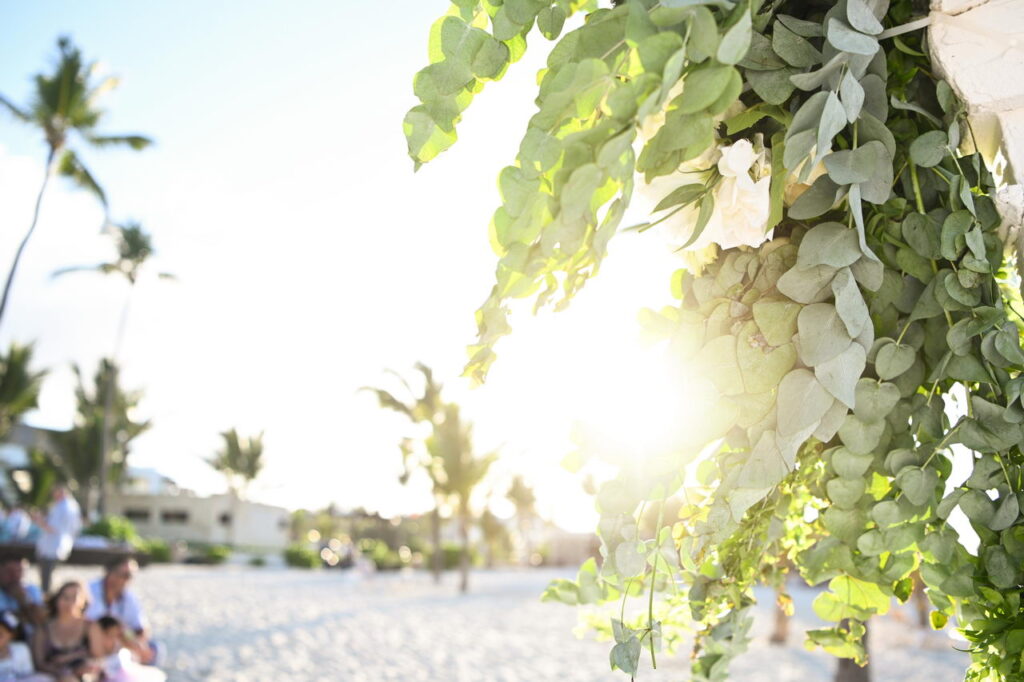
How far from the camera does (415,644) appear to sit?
10.9 m

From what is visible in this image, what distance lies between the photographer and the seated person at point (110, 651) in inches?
213

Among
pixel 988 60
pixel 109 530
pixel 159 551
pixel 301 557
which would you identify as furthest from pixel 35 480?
pixel 988 60

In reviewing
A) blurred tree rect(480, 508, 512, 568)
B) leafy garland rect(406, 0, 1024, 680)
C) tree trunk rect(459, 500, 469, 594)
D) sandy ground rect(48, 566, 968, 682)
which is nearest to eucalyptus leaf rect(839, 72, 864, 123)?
leafy garland rect(406, 0, 1024, 680)

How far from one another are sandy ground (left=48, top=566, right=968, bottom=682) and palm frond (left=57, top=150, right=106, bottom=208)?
9738 mm

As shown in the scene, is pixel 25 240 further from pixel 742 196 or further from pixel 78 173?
pixel 742 196

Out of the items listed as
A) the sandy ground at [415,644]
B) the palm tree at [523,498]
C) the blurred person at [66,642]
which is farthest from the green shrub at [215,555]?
the blurred person at [66,642]

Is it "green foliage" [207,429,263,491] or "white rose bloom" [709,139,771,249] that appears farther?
"green foliage" [207,429,263,491]

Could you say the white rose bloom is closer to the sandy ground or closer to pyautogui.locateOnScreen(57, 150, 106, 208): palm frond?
the sandy ground

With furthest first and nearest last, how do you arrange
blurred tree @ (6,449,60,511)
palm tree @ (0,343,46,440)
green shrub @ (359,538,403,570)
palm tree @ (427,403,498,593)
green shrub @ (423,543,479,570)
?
green shrub @ (423,543,479,570) < blurred tree @ (6,449,60,511) < green shrub @ (359,538,403,570) < palm tree @ (0,343,46,440) < palm tree @ (427,403,498,593)

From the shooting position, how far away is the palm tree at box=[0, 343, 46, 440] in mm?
30703

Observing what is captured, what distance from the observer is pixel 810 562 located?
94 cm

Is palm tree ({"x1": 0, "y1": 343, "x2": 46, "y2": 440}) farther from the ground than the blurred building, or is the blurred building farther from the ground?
palm tree ({"x1": 0, "y1": 343, "x2": 46, "y2": 440})

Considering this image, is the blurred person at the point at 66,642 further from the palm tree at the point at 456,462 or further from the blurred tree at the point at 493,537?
the blurred tree at the point at 493,537

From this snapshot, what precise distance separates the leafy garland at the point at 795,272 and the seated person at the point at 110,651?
5662mm
